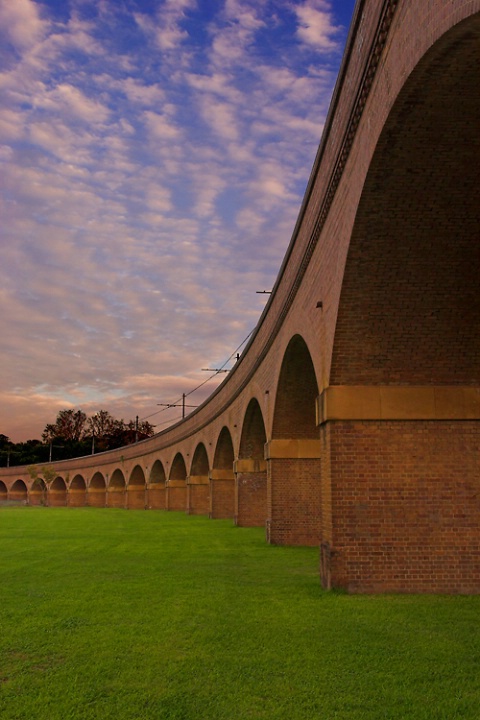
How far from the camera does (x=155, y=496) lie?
145 feet

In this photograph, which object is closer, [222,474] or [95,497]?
[222,474]

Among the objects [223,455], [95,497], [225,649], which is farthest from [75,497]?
[225,649]

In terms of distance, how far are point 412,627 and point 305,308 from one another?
596 cm

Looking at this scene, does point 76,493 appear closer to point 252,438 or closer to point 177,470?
point 177,470

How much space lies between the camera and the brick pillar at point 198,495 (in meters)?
31.8

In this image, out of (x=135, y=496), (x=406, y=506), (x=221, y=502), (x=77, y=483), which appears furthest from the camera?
(x=77, y=483)

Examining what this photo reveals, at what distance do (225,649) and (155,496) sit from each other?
39.9m

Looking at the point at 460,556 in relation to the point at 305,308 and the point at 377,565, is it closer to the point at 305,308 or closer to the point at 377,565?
the point at 377,565

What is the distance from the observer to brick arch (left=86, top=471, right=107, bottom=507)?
59.8m

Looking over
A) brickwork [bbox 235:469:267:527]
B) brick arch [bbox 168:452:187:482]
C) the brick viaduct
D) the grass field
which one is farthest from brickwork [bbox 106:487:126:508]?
the grass field

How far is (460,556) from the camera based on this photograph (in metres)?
8.40

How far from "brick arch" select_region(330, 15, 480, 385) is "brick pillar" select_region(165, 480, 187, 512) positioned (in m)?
31.2

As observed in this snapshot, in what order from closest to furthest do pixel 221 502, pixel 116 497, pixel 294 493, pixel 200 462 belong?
pixel 294 493
pixel 221 502
pixel 200 462
pixel 116 497

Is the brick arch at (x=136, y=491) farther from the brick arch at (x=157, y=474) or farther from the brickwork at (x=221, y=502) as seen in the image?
the brickwork at (x=221, y=502)
